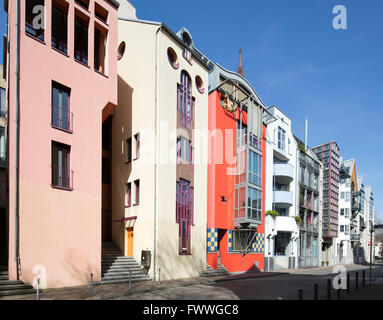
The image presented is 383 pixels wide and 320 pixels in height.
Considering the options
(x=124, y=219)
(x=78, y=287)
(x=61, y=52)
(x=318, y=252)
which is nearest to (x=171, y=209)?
(x=124, y=219)

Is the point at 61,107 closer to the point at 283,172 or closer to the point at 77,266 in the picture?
the point at 77,266

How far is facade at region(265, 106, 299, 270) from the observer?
30297 mm

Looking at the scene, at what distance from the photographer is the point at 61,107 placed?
1519cm

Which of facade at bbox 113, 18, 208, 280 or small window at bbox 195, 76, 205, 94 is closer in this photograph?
facade at bbox 113, 18, 208, 280

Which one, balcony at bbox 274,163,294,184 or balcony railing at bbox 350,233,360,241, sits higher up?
balcony at bbox 274,163,294,184

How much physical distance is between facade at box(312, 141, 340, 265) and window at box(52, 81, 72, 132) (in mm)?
39325

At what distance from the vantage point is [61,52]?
15125 millimetres

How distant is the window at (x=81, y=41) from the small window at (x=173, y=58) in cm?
500

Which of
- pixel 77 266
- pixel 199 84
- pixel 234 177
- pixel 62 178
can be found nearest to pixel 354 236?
pixel 234 177

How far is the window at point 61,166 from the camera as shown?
47.8 ft

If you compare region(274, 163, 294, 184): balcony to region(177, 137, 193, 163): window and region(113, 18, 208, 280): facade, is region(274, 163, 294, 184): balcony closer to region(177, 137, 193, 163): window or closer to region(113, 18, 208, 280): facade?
region(113, 18, 208, 280): facade

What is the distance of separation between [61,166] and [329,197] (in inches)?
1576

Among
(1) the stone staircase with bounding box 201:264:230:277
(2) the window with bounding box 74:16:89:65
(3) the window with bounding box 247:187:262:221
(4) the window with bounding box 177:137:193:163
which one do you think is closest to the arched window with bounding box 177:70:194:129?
(4) the window with bounding box 177:137:193:163
